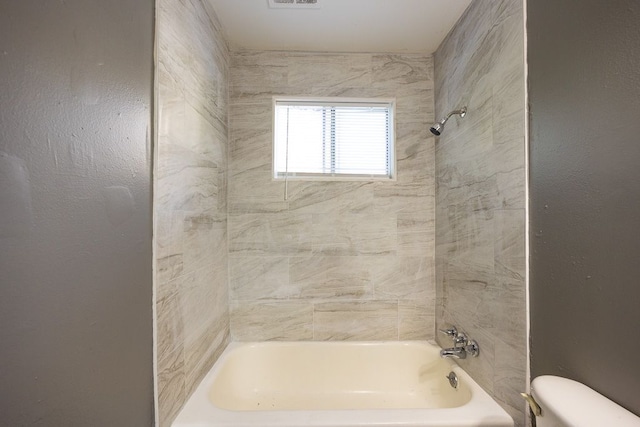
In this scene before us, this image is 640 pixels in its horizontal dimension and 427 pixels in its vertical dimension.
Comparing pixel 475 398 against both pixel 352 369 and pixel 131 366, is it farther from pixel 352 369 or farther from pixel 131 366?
pixel 131 366

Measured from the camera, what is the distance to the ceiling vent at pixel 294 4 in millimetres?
1450

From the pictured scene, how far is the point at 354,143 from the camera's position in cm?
203

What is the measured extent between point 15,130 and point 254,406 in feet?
5.67

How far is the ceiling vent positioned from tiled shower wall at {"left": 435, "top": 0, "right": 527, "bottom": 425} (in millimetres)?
795

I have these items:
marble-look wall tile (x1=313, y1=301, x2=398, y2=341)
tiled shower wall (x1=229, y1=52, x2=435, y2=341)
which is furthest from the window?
marble-look wall tile (x1=313, y1=301, x2=398, y2=341)

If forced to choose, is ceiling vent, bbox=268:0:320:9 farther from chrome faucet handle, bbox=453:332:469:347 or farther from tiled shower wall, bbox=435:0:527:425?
chrome faucet handle, bbox=453:332:469:347

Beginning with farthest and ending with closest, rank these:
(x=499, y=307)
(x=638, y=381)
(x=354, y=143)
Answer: (x=354, y=143) < (x=499, y=307) < (x=638, y=381)

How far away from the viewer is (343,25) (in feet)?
5.42

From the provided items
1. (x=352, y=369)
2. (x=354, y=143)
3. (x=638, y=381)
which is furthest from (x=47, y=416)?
(x=354, y=143)

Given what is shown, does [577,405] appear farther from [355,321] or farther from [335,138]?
[335,138]

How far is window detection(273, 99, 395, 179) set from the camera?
1.98 m

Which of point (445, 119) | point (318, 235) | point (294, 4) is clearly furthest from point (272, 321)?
point (294, 4)

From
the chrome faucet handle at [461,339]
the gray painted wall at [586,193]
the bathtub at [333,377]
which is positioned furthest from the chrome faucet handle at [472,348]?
the gray painted wall at [586,193]

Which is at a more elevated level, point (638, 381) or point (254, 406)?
point (638, 381)
